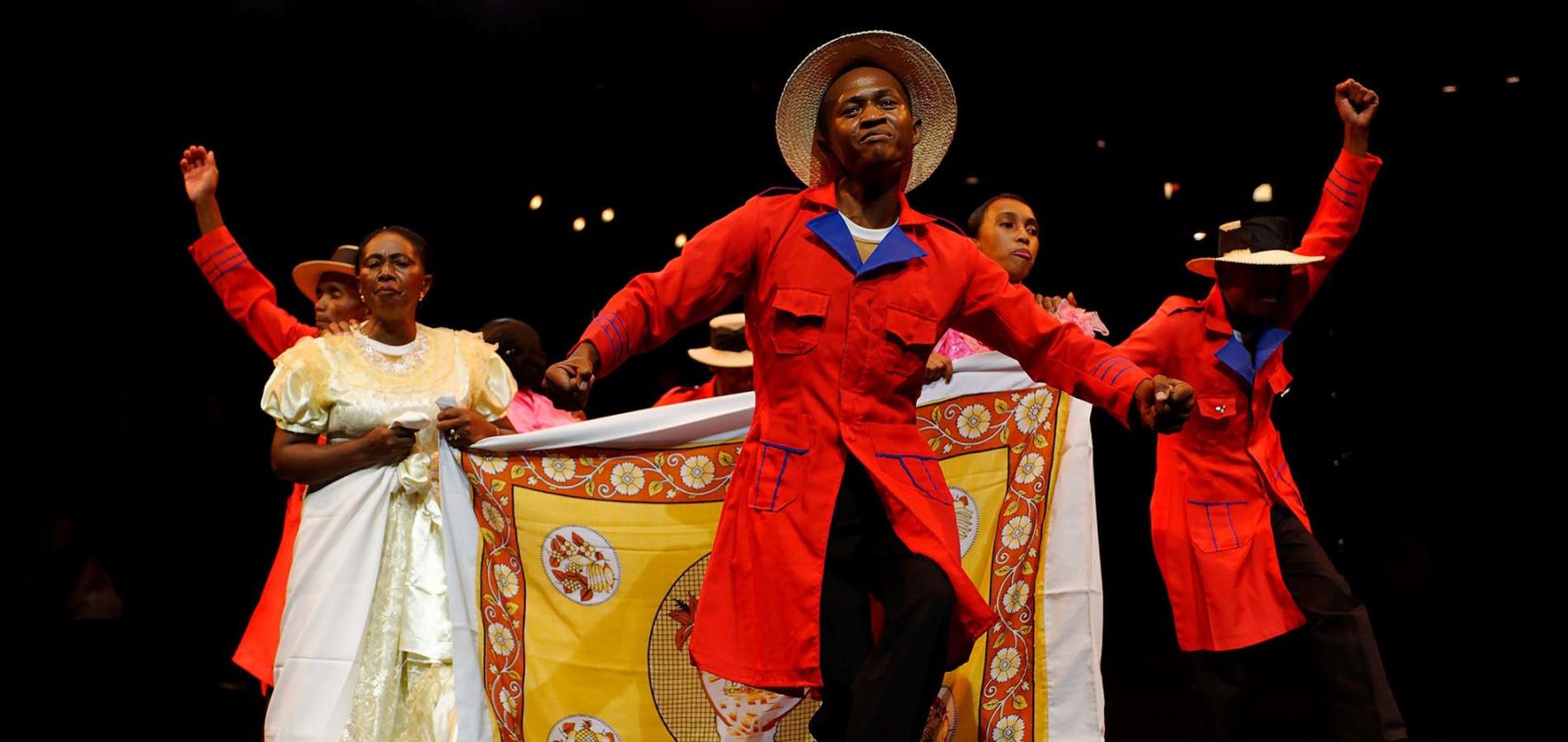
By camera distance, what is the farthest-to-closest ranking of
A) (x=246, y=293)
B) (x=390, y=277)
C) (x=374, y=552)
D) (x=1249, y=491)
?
(x=246, y=293) → (x=1249, y=491) → (x=390, y=277) → (x=374, y=552)

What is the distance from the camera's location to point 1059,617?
404 centimetres

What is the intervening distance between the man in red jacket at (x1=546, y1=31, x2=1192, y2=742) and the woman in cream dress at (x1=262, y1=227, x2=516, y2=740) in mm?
1177

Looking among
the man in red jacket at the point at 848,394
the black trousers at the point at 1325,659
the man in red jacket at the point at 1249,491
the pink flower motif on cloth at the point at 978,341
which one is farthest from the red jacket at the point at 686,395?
the man in red jacket at the point at 848,394

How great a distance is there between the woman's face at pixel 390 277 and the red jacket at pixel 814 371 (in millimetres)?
1468

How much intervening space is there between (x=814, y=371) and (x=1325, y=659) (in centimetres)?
225

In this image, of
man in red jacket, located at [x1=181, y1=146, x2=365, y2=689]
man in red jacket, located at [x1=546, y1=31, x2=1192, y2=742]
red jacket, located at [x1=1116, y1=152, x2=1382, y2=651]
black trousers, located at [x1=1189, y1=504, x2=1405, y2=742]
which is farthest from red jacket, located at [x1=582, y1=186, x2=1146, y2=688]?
man in red jacket, located at [x1=181, y1=146, x2=365, y2=689]

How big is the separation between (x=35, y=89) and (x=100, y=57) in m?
0.38

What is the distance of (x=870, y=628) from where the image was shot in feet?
10.5

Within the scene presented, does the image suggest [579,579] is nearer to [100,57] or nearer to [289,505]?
[289,505]

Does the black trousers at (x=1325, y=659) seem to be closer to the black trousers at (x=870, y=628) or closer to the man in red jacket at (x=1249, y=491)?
the man in red jacket at (x=1249, y=491)

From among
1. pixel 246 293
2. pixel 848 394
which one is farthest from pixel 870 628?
pixel 246 293

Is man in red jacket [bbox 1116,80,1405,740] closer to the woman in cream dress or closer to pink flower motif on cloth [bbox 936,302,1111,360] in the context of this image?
pink flower motif on cloth [bbox 936,302,1111,360]

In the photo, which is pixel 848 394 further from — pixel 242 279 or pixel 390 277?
pixel 242 279

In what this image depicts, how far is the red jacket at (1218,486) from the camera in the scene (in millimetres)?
4504
